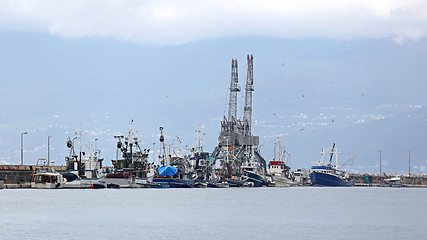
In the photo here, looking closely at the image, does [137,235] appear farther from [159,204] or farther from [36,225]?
[159,204]

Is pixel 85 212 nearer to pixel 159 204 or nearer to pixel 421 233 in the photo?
pixel 159 204

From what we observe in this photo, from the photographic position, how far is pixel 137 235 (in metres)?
77.6

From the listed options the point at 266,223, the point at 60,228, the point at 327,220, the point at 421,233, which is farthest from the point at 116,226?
the point at 421,233

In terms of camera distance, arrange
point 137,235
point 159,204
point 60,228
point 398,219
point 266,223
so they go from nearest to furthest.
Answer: point 137,235 < point 60,228 < point 266,223 < point 398,219 < point 159,204

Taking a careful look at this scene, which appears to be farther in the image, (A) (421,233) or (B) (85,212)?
(B) (85,212)

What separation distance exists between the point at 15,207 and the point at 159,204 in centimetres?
2321

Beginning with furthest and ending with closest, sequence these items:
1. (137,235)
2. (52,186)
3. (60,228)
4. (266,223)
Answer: (52,186), (266,223), (60,228), (137,235)

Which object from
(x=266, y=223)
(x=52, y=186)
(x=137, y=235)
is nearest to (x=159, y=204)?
(x=266, y=223)

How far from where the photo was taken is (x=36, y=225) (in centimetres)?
8688

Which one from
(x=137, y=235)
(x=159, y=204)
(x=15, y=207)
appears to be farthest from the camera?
(x=159, y=204)

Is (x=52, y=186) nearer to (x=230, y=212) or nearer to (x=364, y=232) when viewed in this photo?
(x=230, y=212)

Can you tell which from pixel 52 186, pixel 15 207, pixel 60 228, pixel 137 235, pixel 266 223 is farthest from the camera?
pixel 52 186

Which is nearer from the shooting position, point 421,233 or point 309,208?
point 421,233

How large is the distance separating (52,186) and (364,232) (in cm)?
12869
